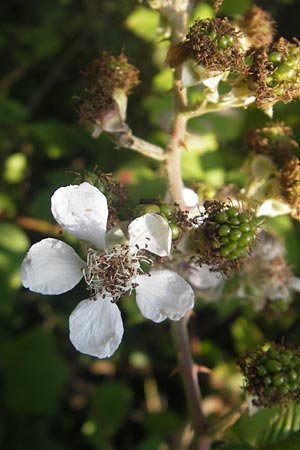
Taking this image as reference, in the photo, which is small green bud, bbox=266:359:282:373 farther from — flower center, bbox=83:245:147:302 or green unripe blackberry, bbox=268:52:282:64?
green unripe blackberry, bbox=268:52:282:64

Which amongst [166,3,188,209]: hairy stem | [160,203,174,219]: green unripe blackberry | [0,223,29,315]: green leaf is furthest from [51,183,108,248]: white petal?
[0,223,29,315]: green leaf

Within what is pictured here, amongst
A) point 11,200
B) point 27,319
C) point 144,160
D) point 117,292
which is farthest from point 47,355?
point 117,292

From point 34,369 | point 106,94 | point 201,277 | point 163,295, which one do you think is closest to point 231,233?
point 163,295

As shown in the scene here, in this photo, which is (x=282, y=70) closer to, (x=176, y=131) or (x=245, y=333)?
(x=176, y=131)

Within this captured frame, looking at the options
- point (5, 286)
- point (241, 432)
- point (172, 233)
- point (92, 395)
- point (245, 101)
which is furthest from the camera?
point (92, 395)

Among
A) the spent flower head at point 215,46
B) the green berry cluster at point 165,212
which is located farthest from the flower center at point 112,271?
the spent flower head at point 215,46

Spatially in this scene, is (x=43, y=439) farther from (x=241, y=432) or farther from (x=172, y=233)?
(x=172, y=233)
